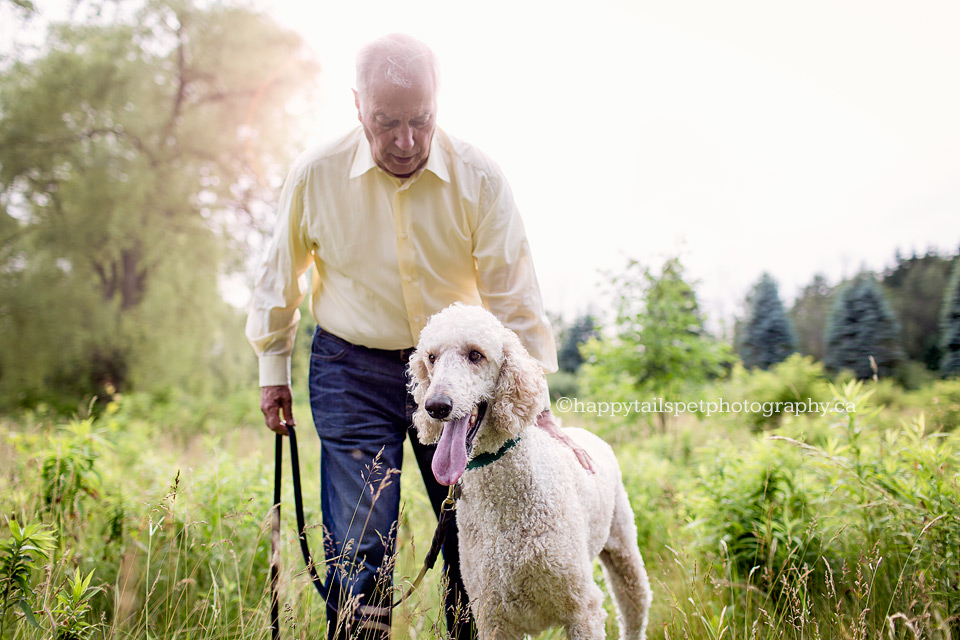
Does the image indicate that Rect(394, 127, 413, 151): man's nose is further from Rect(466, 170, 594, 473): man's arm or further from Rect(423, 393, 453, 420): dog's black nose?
Rect(423, 393, 453, 420): dog's black nose

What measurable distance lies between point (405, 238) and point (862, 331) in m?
20.2

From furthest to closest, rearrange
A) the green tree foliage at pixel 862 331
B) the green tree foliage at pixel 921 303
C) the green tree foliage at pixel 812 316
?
the green tree foliage at pixel 812 316
the green tree foliage at pixel 862 331
the green tree foliage at pixel 921 303

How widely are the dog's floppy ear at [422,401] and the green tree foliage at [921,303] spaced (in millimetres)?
16238

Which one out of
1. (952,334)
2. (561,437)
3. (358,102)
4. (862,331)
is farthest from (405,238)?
(862,331)

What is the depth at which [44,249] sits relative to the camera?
11.3 metres

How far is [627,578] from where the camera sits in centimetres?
251

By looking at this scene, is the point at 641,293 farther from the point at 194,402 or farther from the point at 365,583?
the point at 194,402

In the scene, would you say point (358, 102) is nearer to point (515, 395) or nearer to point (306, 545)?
point (515, 395)

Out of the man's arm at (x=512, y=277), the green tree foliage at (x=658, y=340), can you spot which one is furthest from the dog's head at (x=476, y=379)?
the green tree foliage at (x=658, y=340)

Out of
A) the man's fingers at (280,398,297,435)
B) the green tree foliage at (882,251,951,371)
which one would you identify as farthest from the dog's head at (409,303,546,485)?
the green tree foliage at (882,251,951,371)

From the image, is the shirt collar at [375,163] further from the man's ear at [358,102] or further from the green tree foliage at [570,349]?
the green tree foliage at [570,349]

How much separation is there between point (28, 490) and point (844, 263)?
1257 inches

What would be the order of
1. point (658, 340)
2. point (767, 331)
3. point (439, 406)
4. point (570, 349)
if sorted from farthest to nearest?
point (570, 349)
point (767, 331)
point (658, 340)
point (439, 406)

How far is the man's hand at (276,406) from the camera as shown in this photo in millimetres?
2238
